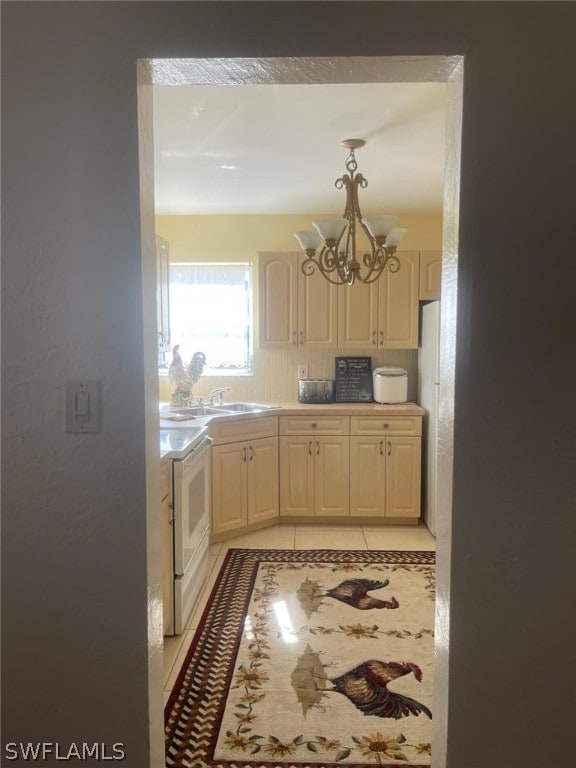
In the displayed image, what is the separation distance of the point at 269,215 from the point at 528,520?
146 inches

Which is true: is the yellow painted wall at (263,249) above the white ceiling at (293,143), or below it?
below

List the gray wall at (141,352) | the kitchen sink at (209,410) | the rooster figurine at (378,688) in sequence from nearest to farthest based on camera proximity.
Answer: the gray wall at (141,352) → the rooster figurine at (378,688) → the kitchen sink at (209,410)

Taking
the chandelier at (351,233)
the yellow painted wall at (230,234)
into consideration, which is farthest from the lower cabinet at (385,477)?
the yellow painted wall at (230,234)

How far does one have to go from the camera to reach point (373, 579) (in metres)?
3.15

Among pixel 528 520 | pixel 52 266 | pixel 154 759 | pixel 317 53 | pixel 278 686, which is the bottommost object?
pixel 278 686

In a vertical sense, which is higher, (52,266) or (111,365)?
(52,266)

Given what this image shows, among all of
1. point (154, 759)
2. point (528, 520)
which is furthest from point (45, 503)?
point (528, 520)

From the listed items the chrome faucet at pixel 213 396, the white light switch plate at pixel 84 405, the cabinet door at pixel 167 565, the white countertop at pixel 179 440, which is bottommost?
the cabinet door at pixel 167 565

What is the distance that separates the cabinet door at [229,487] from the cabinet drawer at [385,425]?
0.84 metres

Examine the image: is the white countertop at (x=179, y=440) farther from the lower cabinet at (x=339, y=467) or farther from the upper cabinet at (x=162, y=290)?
the lower cabinet at (x=339, y=467)

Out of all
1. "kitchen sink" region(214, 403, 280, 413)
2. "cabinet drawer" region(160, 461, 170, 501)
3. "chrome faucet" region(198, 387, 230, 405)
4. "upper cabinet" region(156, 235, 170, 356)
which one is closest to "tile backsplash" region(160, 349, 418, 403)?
"chrome faucet" region(198, 387, 230, 405)

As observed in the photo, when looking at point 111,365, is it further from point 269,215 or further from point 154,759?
point 269,215

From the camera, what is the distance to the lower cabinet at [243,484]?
3711 millimetres

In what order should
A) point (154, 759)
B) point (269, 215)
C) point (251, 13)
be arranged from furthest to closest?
point (269, 215), point (154, 759), point (251, 13)
